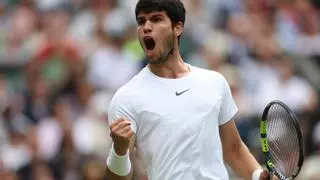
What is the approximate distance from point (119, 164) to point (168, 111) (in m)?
0.45

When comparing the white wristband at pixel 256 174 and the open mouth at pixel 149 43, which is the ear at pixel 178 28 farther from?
the white wristband at pixel 256 174

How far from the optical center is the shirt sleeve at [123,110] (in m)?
7.05

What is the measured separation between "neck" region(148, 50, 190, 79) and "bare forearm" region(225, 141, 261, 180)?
2.06ft

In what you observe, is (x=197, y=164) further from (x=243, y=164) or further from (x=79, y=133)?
(x=79, y=133)

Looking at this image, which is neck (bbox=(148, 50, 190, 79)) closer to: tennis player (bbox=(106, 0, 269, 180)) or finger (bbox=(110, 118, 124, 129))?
tennis player (bbox=(106, 0, 269, 180))

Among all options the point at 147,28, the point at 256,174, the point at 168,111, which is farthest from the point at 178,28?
the point at 256,174

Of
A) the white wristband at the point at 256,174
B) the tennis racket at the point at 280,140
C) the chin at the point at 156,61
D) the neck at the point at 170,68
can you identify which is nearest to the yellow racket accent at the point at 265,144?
the tennis racket at the point at 280,140

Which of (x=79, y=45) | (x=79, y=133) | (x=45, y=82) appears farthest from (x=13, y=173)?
(x=79, y=45)

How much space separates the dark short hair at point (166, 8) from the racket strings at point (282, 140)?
0.83 metres

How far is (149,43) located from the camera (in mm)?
7188

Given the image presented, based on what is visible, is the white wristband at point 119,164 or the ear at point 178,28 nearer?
the white wristband at point 119,164

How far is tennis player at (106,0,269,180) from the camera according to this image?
23.2ft

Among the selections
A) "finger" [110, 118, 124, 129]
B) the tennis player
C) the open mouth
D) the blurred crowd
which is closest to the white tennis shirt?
the tennis player

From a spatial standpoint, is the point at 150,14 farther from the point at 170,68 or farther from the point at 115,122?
the point at 115,122
